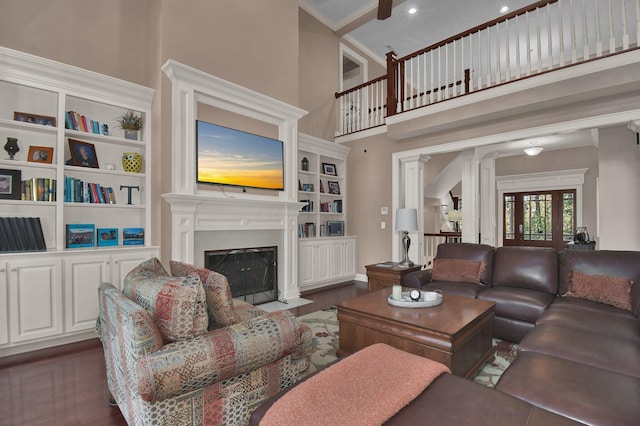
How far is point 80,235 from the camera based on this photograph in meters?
3.34

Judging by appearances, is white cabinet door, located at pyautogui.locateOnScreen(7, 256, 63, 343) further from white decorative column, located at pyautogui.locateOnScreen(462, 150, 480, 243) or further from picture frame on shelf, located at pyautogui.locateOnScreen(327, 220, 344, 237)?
white decorative column, located at pyautogui.locateOnScreen(462, 150, 480, 243)

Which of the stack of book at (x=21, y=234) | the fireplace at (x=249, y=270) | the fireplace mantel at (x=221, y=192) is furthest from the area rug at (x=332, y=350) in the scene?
the stack of book at (x=21, y=234)

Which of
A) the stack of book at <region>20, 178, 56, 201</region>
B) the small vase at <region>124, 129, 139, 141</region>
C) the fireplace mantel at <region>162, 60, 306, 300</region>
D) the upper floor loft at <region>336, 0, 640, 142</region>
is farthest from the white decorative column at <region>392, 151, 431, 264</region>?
the stack of book at <region>20, 178, 56, 201</region>

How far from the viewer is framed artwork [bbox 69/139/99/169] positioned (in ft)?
11.0

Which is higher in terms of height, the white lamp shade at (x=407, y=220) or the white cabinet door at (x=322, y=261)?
the white lamp shade at (x=407, y=220)

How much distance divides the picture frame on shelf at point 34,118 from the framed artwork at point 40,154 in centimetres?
24

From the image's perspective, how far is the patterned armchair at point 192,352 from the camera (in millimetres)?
1376

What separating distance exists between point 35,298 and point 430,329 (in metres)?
3.39

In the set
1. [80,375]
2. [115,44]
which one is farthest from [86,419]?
[115,44]

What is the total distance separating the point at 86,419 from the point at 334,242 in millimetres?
4309

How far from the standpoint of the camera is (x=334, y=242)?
581 cm

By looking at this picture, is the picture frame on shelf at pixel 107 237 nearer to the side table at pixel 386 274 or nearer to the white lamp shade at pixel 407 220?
the side table at pixel 386 274

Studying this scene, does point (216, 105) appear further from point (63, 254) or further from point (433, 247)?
point (433, 247)

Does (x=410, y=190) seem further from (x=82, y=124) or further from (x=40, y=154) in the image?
(x=40, y=154)
